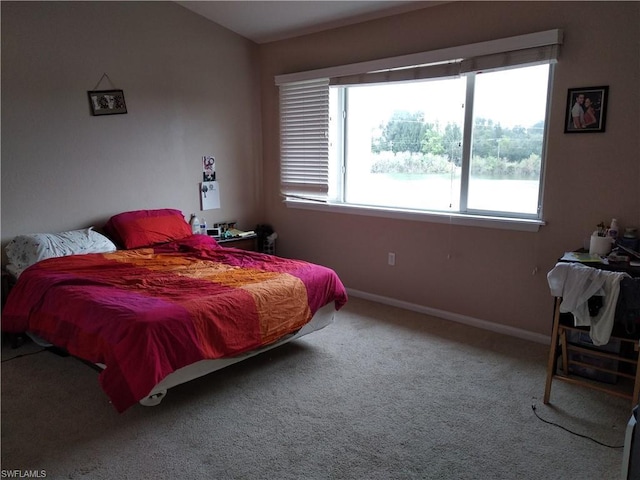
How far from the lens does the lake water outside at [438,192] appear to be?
342 cm

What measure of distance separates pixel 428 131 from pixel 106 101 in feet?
8.94

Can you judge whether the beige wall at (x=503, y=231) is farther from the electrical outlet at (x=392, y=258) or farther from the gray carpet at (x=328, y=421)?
Answer: the gray carpet at (x=328, y=421)

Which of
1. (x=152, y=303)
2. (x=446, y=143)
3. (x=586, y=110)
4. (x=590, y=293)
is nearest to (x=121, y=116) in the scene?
(x=152, y=303)

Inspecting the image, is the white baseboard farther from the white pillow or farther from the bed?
the white pillow

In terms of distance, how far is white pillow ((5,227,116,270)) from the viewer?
3287mm

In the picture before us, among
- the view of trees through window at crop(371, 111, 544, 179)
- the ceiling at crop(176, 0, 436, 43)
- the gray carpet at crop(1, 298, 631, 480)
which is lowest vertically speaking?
the gray carpet at crop(1, 298, 631, 480)

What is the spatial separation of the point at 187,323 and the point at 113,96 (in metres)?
2.45

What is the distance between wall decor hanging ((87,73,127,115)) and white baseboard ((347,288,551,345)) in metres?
2.65

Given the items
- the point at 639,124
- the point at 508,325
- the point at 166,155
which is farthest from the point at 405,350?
the point at 166,155

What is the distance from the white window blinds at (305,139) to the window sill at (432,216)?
0.37ft

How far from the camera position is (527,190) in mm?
3373

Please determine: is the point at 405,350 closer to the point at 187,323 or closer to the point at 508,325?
the point at 508,325

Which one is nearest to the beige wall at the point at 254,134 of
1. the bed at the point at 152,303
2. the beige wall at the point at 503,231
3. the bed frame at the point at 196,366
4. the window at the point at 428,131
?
the beige wall at the point at 503,231

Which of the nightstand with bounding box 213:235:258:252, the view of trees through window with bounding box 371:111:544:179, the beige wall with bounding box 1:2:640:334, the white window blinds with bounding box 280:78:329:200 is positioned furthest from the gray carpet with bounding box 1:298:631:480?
the white window blinds with bounding box 280:78:329:200
